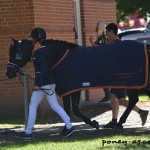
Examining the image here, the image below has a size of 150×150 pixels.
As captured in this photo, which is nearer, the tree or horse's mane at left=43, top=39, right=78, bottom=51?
horse's mane at left=43, top=39, right=78, bottom=51

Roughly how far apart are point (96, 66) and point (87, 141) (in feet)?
4.56

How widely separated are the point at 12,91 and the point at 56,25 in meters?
1.91

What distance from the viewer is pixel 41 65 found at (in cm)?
1012

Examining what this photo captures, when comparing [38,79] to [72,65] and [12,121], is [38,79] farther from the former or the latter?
[12,121]

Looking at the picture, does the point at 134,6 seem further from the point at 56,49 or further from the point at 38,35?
the point at 38,35

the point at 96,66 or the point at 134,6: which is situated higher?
the point at 134,6

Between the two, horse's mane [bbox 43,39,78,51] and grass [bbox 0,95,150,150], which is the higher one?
horse's mane [bbox 43,39,78,51]

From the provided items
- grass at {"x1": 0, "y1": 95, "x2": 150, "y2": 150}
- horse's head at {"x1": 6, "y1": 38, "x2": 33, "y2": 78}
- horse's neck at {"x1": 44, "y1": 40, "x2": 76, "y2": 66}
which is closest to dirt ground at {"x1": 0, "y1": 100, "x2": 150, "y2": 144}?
grass at {"x1": 0, "y1": 95, "x2": 150, "y2": 150}

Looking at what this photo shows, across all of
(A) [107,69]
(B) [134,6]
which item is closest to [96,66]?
(A) [107,69]

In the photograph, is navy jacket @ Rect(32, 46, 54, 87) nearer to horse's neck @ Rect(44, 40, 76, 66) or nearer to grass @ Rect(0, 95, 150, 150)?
horse's neck @ Rect(44, 40, 76, 66)

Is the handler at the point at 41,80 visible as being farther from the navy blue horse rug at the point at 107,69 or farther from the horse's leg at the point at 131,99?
the horse's leg at the point at 131,99

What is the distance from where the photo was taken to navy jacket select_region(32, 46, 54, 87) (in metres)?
10.1

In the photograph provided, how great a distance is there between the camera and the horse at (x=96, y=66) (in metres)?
10.6

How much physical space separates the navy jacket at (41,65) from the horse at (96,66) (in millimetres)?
290
